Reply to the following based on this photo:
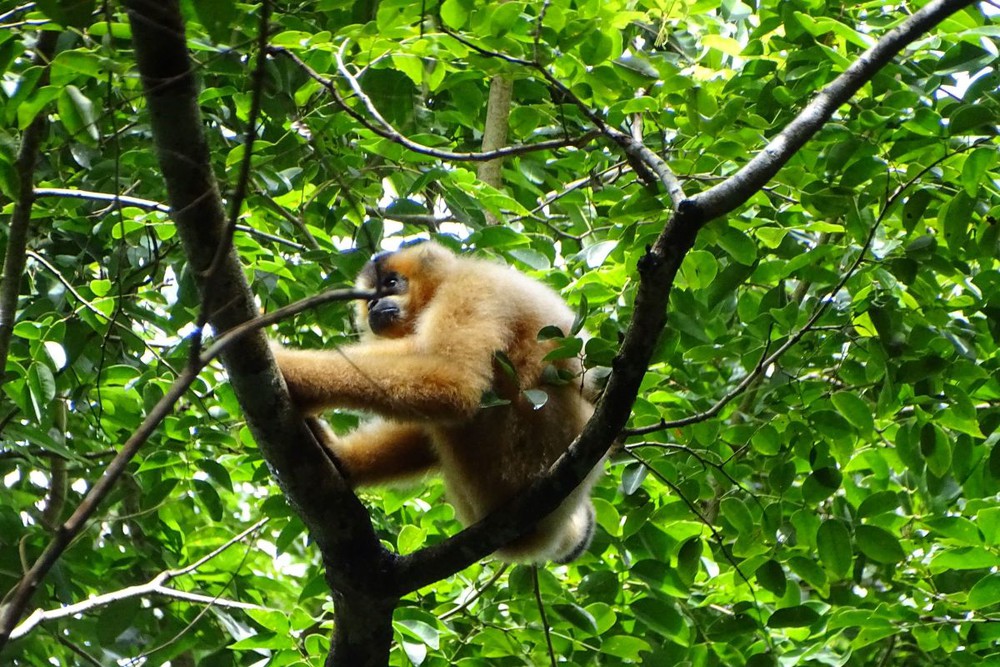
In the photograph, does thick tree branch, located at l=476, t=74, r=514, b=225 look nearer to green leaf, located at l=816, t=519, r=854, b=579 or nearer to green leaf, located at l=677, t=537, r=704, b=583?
green leaf, located at l=677, t=537, r=704, b=583

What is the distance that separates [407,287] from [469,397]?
47.4 inches

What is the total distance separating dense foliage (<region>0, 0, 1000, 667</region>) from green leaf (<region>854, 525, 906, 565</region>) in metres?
0.01

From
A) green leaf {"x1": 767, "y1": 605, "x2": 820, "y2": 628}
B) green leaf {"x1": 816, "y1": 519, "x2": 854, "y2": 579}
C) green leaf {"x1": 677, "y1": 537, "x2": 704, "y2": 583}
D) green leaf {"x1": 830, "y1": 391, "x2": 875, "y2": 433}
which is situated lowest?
green leaf {"x1": 767, "y1": 605, "x2": 820, "y2": 628}

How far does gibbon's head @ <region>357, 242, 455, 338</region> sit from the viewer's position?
14.4ft

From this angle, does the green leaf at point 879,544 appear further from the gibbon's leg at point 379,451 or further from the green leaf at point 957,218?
the gibbon's leg at point 379,451

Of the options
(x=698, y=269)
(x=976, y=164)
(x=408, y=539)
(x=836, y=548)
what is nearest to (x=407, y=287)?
(x=408, y=539)

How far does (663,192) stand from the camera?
11.2 ft

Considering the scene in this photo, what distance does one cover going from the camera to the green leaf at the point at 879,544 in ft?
11.8

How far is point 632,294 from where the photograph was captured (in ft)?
12.2

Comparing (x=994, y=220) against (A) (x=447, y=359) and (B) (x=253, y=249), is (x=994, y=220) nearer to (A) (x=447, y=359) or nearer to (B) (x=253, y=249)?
(A) (x=447, y=359)

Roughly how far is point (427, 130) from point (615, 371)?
92.6 inches

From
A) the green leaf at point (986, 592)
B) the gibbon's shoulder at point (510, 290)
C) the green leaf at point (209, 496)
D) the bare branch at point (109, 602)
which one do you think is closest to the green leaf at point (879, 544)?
the green leaf at point (986, 592)

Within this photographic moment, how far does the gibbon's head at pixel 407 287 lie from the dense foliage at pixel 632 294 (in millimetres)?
216

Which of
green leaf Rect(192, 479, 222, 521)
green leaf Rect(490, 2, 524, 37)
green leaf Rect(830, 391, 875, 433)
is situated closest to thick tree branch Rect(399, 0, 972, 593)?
green leaf Rect(490, 2, 524, 37)
